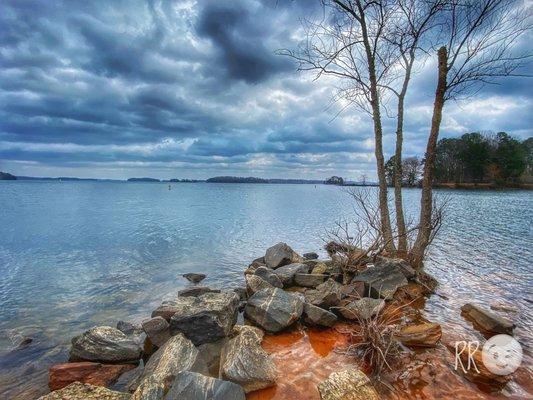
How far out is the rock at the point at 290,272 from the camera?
38.1ft

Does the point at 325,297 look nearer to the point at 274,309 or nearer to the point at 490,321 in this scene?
the point at 274,309

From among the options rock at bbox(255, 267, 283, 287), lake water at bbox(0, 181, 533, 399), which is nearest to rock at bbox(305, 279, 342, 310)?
rock at bbox(255, 267, 283, 287)

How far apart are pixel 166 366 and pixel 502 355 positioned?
6.54 metres

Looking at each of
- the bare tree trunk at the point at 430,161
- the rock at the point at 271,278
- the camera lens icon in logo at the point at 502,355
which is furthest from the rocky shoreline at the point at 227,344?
the bare tree trunk at the point at 430,161

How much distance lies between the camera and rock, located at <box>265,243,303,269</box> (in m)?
14.2

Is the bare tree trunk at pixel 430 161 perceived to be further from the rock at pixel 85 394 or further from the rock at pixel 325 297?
the rock at pixel 85 394

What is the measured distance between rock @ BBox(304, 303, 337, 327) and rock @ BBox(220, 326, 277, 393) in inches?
85.4

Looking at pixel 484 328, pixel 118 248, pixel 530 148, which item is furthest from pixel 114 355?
pixel 530 148

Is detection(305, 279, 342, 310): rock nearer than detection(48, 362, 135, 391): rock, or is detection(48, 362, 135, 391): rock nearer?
detection(48, 362, 135, 391): rock

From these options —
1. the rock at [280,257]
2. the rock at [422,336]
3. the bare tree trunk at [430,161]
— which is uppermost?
the bare tree trunk at [430,161]

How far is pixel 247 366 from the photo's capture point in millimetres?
5527

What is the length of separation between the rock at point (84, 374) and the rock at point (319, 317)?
4341 millimetres

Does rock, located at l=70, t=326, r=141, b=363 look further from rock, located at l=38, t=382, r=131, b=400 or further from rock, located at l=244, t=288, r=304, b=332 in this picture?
rock, located at l=244, t=288, r=304, b=332

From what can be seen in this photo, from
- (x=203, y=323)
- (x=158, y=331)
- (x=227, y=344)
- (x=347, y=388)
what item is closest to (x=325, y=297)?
(x=227, y=344)
